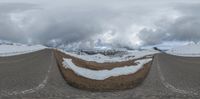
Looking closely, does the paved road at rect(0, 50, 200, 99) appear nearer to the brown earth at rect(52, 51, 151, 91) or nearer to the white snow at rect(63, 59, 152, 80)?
the brown earth at rect(52, 51, 151, 91)

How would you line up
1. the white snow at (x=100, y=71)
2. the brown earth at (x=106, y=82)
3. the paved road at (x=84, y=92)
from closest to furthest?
the paved road at (x=84, y=92) → the brown earth at (x=106, y=82) → the white snow at (x=100, y=71)

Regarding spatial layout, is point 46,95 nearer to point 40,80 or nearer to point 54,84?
point 54,84

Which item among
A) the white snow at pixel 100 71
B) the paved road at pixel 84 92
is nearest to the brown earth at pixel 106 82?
the white snow at pixel 100 71

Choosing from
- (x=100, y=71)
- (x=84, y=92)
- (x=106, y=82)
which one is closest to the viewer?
(x=84, y=92)

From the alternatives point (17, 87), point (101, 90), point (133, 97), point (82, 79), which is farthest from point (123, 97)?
point (17, 87)

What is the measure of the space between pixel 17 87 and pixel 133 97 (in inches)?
319

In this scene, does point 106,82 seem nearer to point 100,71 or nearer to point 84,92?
point 84,92

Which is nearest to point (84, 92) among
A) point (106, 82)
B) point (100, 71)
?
point (106, 82)

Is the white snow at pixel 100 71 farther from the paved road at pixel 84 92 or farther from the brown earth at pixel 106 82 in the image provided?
the paved road at pixel 84 92

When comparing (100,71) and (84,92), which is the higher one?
(100,71)

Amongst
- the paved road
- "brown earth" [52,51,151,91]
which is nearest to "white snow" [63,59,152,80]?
"brown earth" [52,51,151,91]

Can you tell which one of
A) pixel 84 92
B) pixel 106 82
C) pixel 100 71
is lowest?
pixel 84 92

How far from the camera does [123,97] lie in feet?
88.3

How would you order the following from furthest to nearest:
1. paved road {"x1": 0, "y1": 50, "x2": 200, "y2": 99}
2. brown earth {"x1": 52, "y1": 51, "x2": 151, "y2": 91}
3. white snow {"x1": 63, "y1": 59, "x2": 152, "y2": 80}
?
white snow {"x1": 63, "y1": 59, "x2": 152, "y2": 80}, brown earth {"x1": 52, "y1": 51, "x2": 151, "y2": 91}, paved road {"x1": 0, "y1": 50, "x2": 200, "y2": 99}
